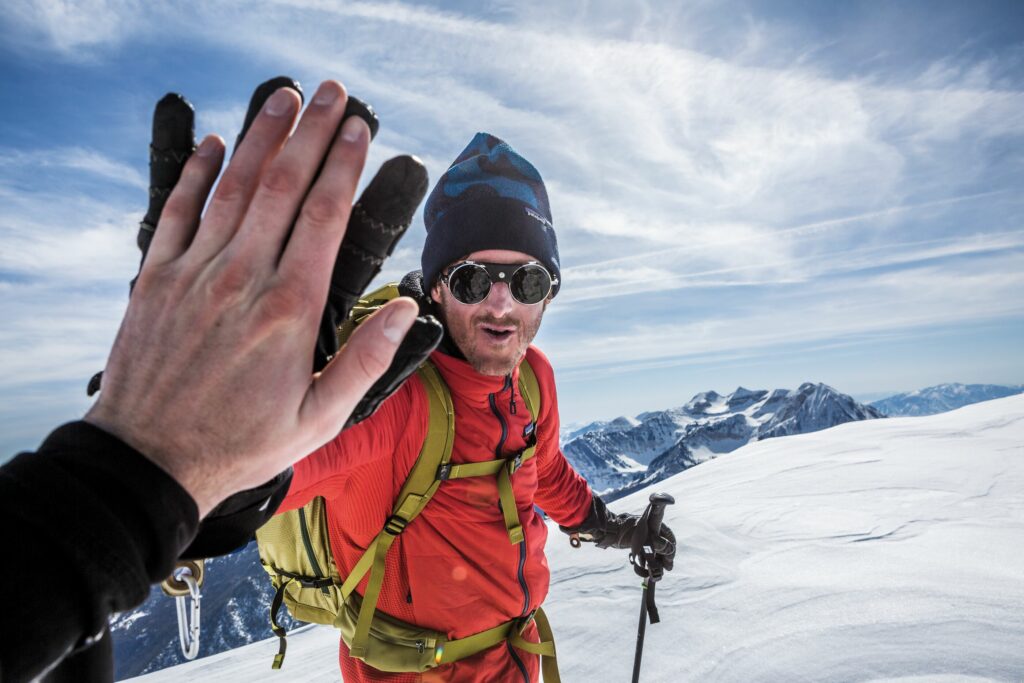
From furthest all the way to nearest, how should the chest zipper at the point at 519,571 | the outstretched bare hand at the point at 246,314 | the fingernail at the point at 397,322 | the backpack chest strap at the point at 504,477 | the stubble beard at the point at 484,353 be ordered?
the stubble beard at the point at 484,353 → the chest zipper at the point at 519,571 → the backpack chest strap at the point at 504,477 → the fingernail at the point at 397,322 → the outstretched bare hand at the point at 246,314

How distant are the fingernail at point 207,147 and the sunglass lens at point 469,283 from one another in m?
1.78

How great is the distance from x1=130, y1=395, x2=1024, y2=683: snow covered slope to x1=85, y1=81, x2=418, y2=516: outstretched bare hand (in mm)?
3225

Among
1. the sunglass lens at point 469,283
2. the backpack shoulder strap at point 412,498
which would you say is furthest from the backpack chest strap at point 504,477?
the sunglass lens at point 469,283

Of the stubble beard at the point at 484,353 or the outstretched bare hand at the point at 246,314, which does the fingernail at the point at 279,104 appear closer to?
the outstretched bare hand at the point at 246,314

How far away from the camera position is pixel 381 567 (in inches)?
85.0

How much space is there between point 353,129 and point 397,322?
1.26 ft

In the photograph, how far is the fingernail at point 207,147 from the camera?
1.01 metres

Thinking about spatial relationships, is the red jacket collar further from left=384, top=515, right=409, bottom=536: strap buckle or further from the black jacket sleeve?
the black jacket sleeve

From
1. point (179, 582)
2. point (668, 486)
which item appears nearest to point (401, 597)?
point (179, 582)

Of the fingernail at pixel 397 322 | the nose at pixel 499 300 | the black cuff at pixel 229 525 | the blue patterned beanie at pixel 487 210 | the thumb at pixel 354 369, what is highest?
the blue patterned beanie at pixel 487 210

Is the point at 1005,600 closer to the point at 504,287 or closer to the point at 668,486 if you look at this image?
the point at 504,287

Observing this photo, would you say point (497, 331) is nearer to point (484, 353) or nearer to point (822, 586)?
point (484, 353)

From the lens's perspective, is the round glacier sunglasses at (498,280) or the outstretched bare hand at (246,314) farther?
the round glacier sunglasses at (498,280)

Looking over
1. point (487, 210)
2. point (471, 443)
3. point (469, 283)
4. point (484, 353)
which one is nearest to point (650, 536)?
point (471, 443)
